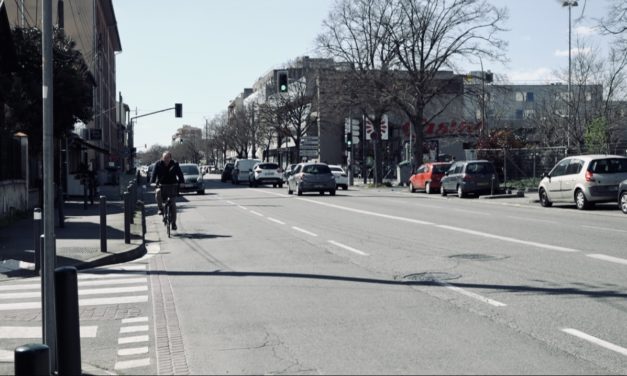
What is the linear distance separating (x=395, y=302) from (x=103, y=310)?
3325 mm

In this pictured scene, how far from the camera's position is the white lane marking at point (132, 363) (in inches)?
243

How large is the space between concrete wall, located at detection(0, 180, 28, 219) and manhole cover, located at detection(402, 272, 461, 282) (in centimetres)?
1514

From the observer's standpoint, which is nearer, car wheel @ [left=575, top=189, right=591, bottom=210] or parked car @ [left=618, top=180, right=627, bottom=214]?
parked car @ [left=618, top=180, right=627, bottom=214]

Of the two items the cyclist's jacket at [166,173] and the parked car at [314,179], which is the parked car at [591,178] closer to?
the cyclist's jacket at [166,173]

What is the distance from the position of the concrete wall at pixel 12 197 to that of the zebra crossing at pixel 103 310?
440 inches

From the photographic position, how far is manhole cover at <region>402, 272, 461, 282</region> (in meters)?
9.92

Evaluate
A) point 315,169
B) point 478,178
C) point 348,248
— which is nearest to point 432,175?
point 478,178

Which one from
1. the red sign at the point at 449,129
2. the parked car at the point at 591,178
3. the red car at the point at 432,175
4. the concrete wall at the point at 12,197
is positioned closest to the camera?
the concrete wall at the point at 12,197

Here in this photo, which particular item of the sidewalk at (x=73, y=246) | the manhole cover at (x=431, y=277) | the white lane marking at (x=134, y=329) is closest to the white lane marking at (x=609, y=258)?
the manhole cover at (x=431, y=277)

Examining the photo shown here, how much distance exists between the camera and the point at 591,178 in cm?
2359

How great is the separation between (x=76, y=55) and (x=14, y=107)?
5417 mm

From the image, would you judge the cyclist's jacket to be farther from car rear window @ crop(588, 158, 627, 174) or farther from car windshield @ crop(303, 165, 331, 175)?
car windshield @ crop(303, 165, 331, 175)

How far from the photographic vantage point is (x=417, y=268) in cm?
1098

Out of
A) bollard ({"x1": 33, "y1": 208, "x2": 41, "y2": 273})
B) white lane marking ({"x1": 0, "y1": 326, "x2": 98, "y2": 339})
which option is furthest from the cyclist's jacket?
white lane marking ({"x1": 0, "y1": 326, "x2": 98, "y2": 339})
